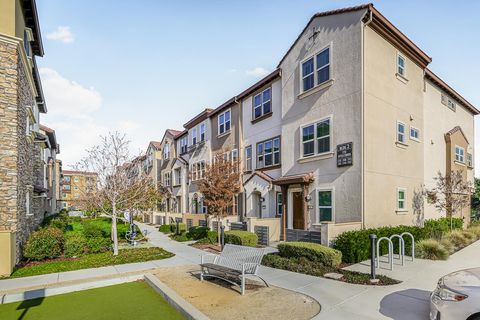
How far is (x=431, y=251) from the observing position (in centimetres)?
1115

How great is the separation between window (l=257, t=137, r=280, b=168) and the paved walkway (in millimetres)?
8504

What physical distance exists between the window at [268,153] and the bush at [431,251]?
8770 millimetres

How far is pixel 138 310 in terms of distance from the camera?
701cm

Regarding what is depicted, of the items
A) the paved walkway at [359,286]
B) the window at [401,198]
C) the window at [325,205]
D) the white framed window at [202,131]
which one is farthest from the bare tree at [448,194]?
the white framed window at [202,131]

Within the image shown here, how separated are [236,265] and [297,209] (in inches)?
317

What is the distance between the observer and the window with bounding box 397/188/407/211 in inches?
589

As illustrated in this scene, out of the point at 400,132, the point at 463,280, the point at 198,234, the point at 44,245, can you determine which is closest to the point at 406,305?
the point at 463,280

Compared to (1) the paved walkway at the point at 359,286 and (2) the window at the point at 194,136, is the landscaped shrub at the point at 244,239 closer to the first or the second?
(1) the paved walkway at the point at 359,286

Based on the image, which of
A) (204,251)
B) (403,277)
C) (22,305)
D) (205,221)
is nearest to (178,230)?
(205,221)

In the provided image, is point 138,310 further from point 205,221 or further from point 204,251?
point 205,221

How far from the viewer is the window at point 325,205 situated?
1407 centimetres

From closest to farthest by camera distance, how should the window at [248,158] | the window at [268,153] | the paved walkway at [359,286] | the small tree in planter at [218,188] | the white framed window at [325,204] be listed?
the paved walkway at [359,286]
the white framed window at [325,204]
the small tree in planter at [218,188]
the window at [268,153]
the window at [248,158]

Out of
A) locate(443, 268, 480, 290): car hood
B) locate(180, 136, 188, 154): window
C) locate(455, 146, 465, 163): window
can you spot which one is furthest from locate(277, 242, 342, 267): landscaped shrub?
locate(180, 136, 188, 154): window

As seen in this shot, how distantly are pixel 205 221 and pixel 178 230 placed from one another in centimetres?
231
